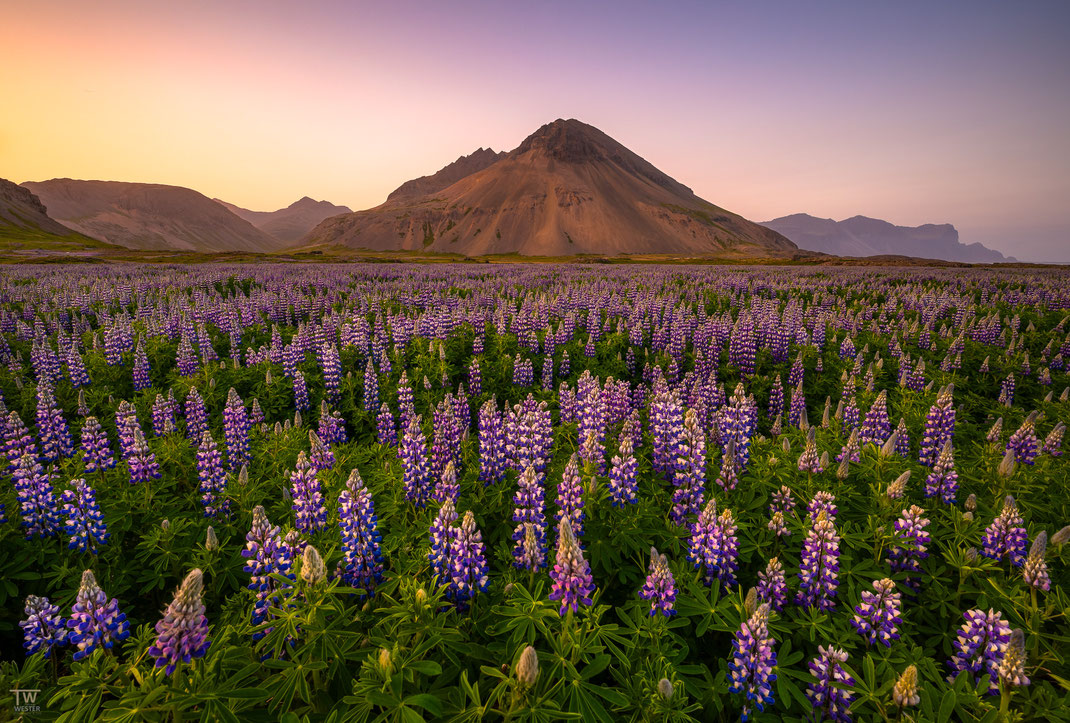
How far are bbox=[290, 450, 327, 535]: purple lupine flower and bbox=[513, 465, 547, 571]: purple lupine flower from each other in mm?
1885

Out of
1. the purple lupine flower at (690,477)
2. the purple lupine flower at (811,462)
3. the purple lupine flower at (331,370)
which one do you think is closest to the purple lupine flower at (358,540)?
the purple lupine flower at (690,477)

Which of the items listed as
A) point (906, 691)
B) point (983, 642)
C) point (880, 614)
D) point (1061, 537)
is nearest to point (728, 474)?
point (880, 614)

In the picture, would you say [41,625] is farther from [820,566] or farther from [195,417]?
[820,566]

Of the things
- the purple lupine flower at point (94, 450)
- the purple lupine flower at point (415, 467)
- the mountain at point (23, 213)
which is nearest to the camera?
the purple lupine flower at point (415, 467)

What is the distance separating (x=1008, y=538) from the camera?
3.40 meters

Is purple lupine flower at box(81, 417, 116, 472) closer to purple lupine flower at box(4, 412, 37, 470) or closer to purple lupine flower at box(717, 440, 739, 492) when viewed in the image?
purple lupine flower at box(4, 412, 37, 470)

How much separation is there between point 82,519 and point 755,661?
5.57 metres

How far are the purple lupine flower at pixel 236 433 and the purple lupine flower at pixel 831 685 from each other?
258 inches

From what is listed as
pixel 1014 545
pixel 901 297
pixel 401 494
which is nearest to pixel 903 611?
pixel 1014 545

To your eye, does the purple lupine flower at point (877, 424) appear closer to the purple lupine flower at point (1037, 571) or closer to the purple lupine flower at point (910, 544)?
the purple lupine flower at point (910, 544)

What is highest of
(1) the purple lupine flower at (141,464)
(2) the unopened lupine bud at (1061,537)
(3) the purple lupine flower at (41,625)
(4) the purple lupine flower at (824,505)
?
(2) the unopened lupine bud at (1061,537)

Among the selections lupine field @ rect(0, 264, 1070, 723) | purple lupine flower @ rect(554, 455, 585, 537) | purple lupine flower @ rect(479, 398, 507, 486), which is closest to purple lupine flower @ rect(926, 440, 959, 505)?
lupine field @ rect(0, 264, 1070, 723)

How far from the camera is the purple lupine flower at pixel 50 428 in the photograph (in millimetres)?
5863

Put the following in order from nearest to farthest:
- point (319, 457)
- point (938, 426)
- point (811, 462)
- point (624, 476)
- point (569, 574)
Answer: point (569, 574) < point (624, 476) < point (811, 462) < point (319, 457) < point (938, 426)
